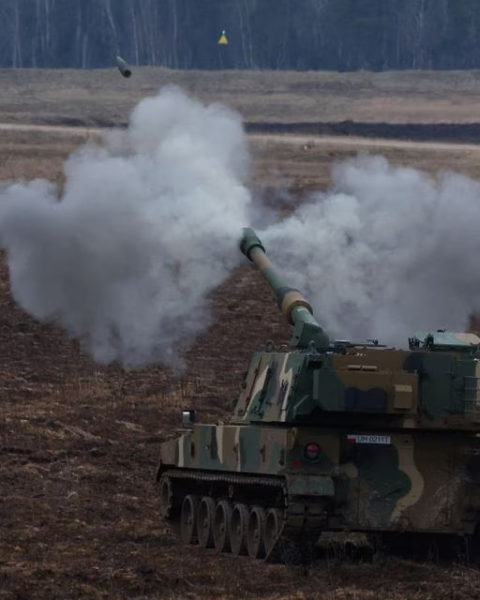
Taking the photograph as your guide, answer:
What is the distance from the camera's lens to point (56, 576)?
701 inches

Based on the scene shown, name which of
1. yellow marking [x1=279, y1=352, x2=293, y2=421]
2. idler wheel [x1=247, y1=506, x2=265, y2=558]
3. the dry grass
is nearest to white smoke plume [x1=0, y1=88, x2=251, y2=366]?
yellow marking [x1=279, y1=352, x2=293, y2=421]

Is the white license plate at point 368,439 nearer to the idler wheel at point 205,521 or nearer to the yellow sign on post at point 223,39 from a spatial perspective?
the idler wheel at point 205,521

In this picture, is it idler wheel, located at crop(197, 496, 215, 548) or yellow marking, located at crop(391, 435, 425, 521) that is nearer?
yellow marking, located at crop(391, 435, 425, 521)

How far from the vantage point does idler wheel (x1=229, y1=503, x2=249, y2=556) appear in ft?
69.0

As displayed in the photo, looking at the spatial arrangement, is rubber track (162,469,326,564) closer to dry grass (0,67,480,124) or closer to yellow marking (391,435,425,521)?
yellow marking (391,435,425,521)

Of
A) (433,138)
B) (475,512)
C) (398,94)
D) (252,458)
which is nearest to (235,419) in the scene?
(252,458)

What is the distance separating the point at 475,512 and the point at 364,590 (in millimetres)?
3311

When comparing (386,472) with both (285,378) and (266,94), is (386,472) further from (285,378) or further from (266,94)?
(266,94)

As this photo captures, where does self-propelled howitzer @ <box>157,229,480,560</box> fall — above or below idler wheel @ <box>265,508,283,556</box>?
above

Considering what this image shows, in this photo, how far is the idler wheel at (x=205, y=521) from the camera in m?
22.1

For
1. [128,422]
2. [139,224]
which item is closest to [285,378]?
[139,224]

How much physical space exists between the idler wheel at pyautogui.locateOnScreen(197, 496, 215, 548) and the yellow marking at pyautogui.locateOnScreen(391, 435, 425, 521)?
2722 mm

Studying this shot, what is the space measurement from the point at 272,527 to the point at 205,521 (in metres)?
2.23

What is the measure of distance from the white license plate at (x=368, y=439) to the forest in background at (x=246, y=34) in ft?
179
